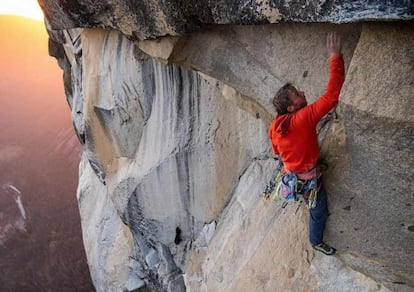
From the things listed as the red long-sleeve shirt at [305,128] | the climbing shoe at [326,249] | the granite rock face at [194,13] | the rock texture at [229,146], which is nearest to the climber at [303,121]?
the red long-sleeve shirt at [305,128]

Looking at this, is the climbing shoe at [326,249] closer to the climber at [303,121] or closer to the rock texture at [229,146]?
the rock texture at [229,146]

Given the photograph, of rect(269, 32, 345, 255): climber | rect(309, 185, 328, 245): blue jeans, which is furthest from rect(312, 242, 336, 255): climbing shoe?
rect(269, 32, 345, 255): climber

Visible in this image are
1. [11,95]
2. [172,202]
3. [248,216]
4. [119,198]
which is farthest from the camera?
[11,95]

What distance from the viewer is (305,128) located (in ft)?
11.4

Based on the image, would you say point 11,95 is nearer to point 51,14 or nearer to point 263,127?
point 51,14

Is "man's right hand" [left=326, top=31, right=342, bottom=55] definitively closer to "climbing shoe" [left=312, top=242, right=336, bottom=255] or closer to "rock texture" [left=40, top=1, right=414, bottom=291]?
"rock texture" [left=40, top=1, right=414, bottom=291]

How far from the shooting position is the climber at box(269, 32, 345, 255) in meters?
3.32

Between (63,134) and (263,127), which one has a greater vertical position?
(263,127)

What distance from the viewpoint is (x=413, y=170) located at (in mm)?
3326

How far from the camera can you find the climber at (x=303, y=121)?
332 cm

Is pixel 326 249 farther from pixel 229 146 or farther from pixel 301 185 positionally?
pixel 229 146

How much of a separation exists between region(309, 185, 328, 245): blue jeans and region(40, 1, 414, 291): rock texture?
0.26ft

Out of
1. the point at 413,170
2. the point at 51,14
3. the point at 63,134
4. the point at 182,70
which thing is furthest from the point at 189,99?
the point at 63,134

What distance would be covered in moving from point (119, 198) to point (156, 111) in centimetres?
211
